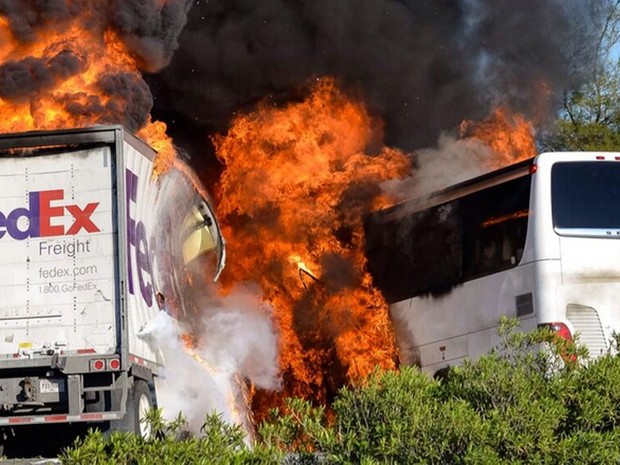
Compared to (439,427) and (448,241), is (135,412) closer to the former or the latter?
(448,241)

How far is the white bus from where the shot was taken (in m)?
12.7

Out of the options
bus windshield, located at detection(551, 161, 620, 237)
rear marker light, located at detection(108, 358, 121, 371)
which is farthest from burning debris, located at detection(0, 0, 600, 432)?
bus windshield, located at detection(551, 161, 620, 237)

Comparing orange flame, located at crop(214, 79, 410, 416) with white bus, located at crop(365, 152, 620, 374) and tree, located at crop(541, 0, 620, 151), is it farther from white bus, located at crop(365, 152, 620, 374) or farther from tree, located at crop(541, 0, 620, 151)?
tree, located at crop(541, 0, 620, 151)

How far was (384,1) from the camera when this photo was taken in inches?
847

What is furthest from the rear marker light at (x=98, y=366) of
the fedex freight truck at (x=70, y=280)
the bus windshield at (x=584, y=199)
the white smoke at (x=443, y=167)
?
the white smoke at (x=443, y=167)

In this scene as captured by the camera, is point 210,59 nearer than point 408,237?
No

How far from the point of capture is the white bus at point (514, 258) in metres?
12.7

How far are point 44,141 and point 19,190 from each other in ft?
1.93

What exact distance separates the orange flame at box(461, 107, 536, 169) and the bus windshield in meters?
6.53

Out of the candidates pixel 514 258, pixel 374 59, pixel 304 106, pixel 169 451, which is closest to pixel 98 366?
pixel 514 258

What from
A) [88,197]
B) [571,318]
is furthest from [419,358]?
[88,197]

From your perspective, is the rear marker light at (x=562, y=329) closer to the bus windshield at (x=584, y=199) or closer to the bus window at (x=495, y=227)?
the bus window at (x=495, y=227)

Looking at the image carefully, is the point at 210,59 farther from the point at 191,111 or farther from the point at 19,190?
the point at 19,190

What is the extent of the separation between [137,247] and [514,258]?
4443mm
